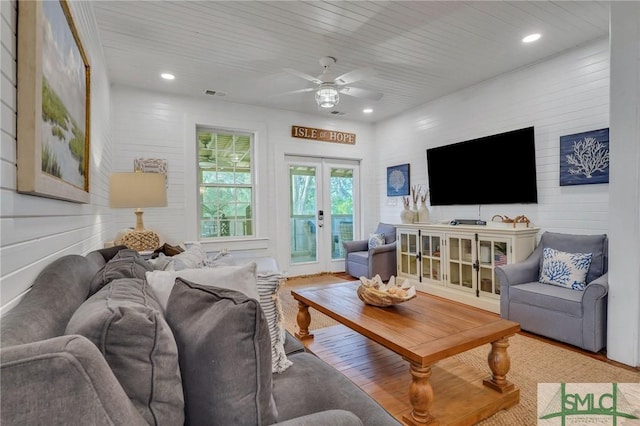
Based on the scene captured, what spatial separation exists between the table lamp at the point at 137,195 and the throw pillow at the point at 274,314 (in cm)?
192

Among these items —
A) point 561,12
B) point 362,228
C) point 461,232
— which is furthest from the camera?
point 362,228

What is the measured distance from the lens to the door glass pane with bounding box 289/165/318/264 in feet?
17.6

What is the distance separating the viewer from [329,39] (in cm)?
305

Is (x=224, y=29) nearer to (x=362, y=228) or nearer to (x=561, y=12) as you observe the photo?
(x=561, y=12)

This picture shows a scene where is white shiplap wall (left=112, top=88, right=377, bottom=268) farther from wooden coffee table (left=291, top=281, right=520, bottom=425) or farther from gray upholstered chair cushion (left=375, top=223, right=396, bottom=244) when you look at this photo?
wooden coffee table (left=291, top=281, right=520, bottom=425)

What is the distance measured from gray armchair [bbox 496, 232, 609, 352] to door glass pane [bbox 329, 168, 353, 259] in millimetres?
3004

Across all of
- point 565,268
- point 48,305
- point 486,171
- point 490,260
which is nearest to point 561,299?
point 565,268

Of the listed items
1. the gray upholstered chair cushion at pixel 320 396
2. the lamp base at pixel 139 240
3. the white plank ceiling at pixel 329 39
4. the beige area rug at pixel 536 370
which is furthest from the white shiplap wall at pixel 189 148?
the gray upholstered chair cushion at pixel 320 396

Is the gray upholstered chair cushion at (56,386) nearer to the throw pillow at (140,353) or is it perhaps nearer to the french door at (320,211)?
the throw pillow at (140,353)

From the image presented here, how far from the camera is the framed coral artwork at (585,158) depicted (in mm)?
3006

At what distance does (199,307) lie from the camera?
3.13 feet

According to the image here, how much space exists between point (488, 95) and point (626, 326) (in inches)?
114

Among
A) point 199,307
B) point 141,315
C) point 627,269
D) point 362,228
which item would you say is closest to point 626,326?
point 627,269

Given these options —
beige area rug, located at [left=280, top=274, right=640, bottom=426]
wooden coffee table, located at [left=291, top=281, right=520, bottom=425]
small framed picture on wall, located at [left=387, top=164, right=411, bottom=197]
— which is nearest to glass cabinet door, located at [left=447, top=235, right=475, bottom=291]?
beige area rug, located at [left=280, top=274, right=640, bottom=426]
